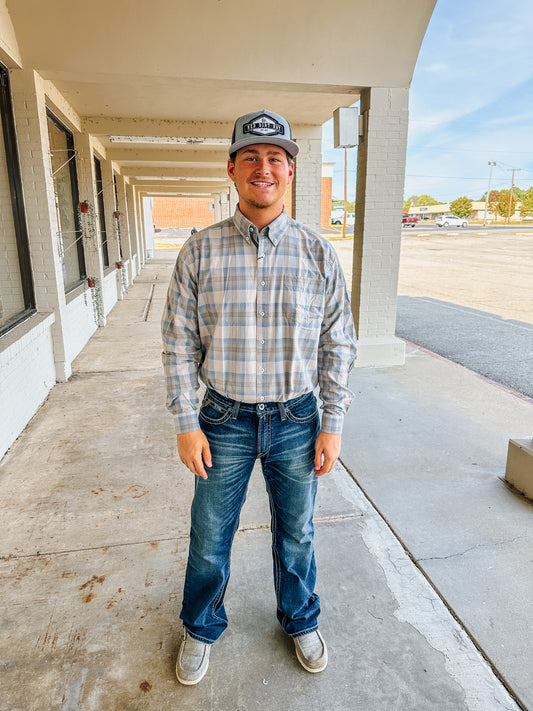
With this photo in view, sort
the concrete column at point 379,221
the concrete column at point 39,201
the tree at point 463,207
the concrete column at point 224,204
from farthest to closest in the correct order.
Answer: the tree at point 463,207 < the concrete column at point 224,204 < the concrete column at point 379,221 < the concrete column at point 39,201

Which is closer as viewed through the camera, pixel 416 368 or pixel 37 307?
pixel 37 307

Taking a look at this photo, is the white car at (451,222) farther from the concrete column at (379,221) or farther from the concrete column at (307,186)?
the concrete column at (379,221)

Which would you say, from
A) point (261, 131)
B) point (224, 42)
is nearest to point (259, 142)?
point (261, 131)

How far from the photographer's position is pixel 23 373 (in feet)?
15.0

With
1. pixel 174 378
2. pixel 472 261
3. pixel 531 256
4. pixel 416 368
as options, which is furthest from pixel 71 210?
pixel 531 256

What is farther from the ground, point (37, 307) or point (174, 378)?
point (174, 378)

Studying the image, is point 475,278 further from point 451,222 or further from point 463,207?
point 463,207

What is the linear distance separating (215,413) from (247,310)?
0.39 m

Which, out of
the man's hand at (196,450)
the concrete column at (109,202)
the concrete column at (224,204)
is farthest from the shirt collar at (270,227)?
the concrete column at (224,204)

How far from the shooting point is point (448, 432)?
441 centimetres

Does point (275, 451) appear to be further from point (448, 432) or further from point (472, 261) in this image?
point (472, 261)

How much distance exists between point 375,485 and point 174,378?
7.12 feet

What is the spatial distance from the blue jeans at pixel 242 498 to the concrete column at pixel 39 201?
4244 mm

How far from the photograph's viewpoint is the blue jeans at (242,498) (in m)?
1.83
